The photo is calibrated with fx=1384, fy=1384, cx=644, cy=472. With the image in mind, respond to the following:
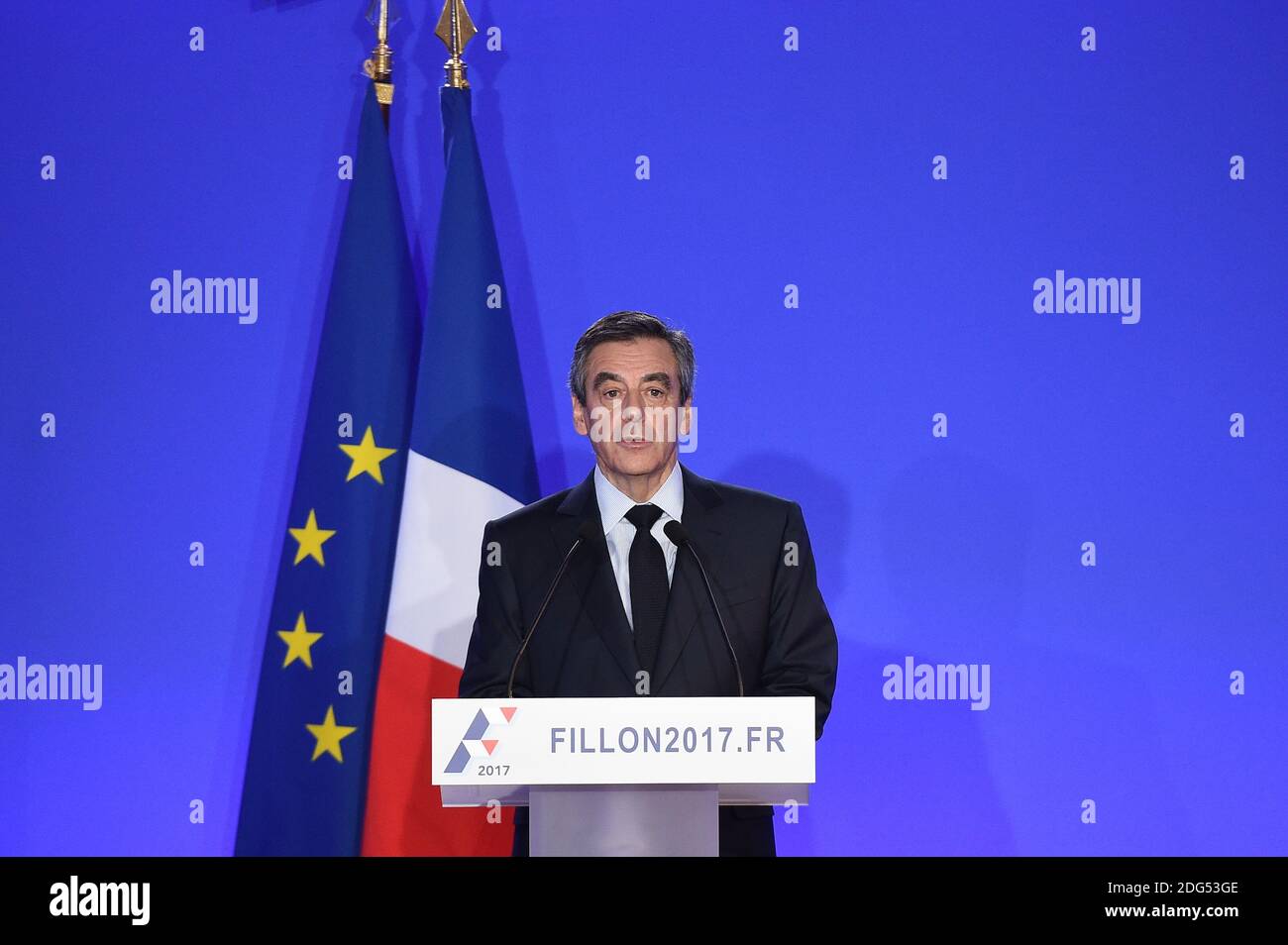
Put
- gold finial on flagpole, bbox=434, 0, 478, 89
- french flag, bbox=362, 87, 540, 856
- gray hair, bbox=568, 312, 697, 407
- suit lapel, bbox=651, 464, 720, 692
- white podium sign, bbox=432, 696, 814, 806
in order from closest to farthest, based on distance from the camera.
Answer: white podium sign, bbox=432, 696, 814, 806 → suit lapel, bbox=651, 464, 720, 692 → gray hair, bbox=568, 312, 697, 407 → french flag, bbox=362, 87, 540, 856 → gold finial on flagpole, bbox=434, 0, 478, 89

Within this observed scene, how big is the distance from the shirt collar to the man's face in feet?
0.13

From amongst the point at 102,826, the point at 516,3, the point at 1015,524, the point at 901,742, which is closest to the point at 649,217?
the point at 516,3

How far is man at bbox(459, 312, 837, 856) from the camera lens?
2445 mm

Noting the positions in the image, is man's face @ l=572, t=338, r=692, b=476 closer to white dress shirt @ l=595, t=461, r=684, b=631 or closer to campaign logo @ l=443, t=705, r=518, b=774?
white dress shirt @ l=595, t=461, r=684, b=631

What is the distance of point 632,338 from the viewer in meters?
2.65

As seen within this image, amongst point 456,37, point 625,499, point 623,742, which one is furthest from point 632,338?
point 456,37

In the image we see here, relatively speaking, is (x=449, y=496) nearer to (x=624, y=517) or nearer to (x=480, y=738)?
(x=624, y=517)

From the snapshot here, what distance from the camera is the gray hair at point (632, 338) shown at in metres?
2.66

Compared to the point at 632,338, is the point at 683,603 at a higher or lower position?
lower

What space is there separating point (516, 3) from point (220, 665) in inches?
75.1

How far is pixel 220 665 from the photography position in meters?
3.63

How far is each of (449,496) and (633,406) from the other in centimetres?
85

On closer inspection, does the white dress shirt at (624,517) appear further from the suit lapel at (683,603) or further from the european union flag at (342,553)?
the european union flag at (342,553)

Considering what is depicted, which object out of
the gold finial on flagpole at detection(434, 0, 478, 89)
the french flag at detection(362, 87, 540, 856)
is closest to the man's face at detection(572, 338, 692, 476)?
the french flag at detection(362, 87, 540, 856)
